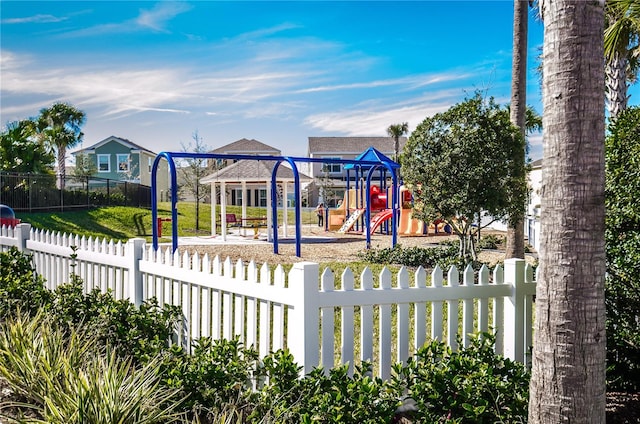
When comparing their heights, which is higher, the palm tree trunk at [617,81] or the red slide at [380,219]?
the palm tree trunk at [617,81]

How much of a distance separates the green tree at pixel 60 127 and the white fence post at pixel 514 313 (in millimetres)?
39276

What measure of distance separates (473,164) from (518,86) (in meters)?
1.88

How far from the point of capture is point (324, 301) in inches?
168

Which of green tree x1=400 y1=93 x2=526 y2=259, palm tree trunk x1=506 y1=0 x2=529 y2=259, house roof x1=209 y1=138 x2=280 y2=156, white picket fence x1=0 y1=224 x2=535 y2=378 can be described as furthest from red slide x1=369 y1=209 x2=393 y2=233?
house roof x1=209 y1=138 x2=280 y2=156

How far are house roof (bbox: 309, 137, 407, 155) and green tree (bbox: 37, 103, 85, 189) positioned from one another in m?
24.1

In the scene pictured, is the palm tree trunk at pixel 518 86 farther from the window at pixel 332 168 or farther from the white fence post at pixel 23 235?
the window at pixel 332 168

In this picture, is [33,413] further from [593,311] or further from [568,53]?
[568,53]

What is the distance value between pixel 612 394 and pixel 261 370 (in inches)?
119

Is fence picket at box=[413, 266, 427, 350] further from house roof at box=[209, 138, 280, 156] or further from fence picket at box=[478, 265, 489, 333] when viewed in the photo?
house roof at box=[209, 138, 280, 156]

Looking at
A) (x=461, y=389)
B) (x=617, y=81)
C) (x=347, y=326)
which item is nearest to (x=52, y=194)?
(x=617, y=81)

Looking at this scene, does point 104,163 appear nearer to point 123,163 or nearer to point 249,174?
point 123,163

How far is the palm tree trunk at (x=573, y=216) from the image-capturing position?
10.8ft

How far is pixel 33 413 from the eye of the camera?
15.4ft

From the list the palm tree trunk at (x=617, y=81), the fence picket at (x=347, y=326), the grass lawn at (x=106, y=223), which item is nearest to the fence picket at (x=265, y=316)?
the fence picket at (x=347, y=326)
